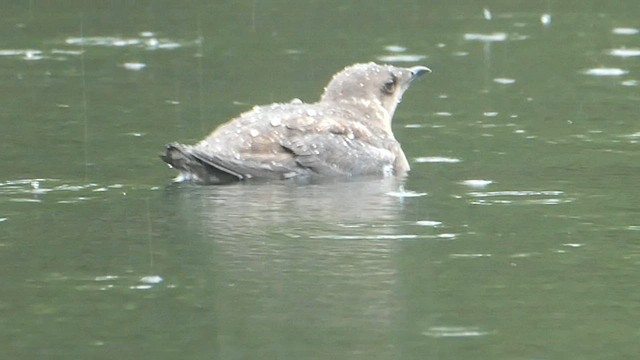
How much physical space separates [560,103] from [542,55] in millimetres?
2947

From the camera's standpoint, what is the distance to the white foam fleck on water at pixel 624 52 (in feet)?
60.8

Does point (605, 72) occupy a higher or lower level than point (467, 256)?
higher

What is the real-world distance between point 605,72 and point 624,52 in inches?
54.0

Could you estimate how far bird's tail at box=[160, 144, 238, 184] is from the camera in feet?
39.3

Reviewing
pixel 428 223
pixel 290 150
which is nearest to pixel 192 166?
pixel 290 150

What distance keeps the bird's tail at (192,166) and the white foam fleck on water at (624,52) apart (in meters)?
7.27

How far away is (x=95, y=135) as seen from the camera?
14.5 metres

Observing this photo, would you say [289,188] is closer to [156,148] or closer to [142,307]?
[156,148]

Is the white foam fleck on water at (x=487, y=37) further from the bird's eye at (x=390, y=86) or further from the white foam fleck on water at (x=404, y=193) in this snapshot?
the white foam fleck on water at (x=404, y=193)

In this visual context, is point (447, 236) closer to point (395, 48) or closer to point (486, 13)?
point (395, 48)

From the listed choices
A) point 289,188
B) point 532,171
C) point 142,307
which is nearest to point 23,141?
point 289,188

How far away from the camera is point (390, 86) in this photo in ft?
46.2

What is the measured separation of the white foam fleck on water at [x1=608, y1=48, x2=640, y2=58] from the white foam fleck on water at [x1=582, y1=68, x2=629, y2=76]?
0.90 meters

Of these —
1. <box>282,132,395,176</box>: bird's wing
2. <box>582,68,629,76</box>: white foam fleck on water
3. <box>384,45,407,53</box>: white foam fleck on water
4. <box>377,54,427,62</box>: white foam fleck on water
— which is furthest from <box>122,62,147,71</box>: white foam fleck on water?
<box>282,132,395,176</box>: bird's wing
